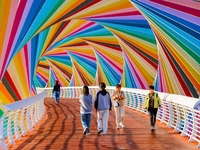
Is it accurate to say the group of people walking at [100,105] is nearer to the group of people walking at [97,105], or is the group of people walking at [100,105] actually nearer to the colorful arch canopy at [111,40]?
the group of people walking at [97,105]

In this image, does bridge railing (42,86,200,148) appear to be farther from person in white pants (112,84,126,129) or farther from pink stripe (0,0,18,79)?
pink stripe (0,0,18,79)

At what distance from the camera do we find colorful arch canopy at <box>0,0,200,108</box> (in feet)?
38.7

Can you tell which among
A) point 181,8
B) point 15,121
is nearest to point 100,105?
point 15,121

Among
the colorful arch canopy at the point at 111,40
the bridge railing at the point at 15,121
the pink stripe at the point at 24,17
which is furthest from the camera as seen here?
the colorful arch canopy at the point at 111,40

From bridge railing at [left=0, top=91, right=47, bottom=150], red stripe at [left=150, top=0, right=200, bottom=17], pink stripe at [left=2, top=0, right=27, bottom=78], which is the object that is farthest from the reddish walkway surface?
red stripe at [left=150, top=0, right=200, bottom=17]

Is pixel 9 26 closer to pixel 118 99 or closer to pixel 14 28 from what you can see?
pixel 14 28

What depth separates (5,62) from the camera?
465 inches

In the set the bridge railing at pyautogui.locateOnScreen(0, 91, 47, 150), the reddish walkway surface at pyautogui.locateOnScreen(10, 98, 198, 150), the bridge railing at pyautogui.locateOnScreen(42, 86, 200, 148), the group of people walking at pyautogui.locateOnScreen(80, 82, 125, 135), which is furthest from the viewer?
the group of people walking at pyautogui.locateOnScreen(80, 82, 125, 135)

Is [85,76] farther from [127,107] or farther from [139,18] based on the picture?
[139,18]

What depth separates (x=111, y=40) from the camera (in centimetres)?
2319

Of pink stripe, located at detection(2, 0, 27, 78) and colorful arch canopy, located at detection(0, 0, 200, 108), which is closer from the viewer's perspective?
pink stripe, located at detection(2, 0, 27, 78)

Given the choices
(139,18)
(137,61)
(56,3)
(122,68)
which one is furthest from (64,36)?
(56,3)

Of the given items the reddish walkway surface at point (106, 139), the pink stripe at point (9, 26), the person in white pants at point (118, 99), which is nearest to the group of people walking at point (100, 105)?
the person in white pants at point (118, 99)

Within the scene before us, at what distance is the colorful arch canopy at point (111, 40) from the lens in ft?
38.7
